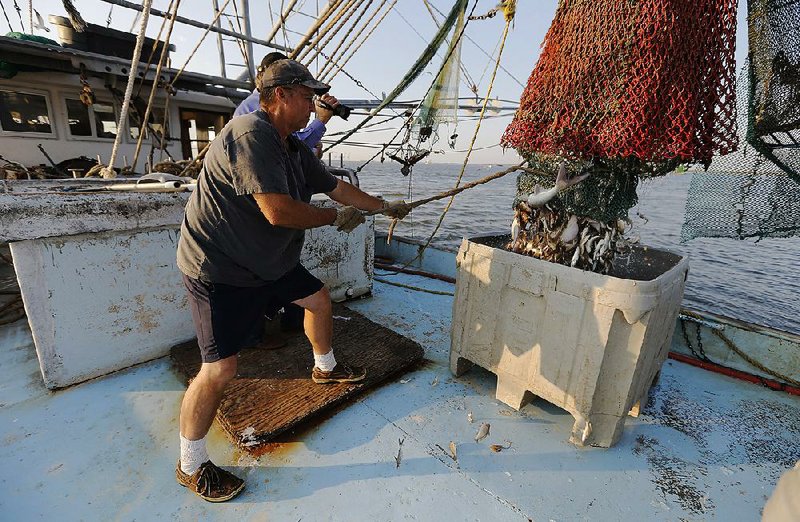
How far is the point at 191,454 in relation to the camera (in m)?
1.91

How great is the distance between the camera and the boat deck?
1848 millimetres

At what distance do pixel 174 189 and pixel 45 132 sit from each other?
7.48m

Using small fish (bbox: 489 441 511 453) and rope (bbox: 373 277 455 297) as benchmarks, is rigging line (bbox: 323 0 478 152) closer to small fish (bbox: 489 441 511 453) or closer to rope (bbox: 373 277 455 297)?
rope (bbox: 373 277 455 297)

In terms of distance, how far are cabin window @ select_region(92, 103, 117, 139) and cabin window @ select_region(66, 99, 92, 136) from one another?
0.15 meters

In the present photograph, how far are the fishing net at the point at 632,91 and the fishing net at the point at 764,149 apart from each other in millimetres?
725

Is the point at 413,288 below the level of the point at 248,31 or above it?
below

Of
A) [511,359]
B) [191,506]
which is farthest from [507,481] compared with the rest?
[191,506]

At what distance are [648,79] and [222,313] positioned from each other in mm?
2507

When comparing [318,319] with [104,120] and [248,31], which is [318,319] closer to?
[248,31]

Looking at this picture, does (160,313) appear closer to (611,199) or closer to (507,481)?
(507,481)

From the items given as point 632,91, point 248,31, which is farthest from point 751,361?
point 248,31

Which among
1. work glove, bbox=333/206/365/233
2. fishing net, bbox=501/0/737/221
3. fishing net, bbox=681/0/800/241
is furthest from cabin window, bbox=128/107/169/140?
fishing net, bbox=681/0/800/241

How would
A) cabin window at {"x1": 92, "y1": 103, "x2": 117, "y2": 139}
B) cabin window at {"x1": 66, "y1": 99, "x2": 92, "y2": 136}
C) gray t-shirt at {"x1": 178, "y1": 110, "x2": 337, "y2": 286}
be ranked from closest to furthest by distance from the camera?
1. gray t-shirt at {"x1": 178, "y1": 110, "x2": 337, "y2": 286}
2. cabin window at {"x1": 66, "y1": 99, "x2": 92, "y2": 136}
3. cabin window at {"x1": 92, "y1": 103, "x2": 117, "y2": 139}

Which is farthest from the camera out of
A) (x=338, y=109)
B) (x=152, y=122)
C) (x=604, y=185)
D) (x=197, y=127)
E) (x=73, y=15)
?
(x=197, y=127)
